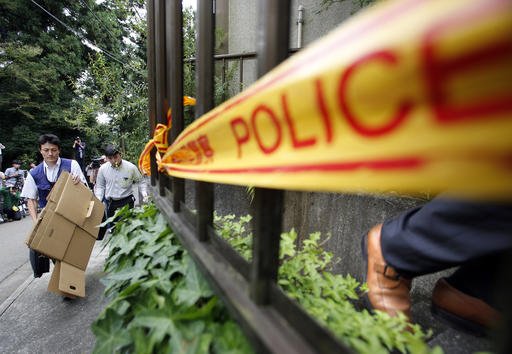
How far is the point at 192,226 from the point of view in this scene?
1.33 m

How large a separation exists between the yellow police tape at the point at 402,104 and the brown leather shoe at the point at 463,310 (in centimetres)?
126

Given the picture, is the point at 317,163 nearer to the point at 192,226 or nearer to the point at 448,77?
the point at 448,77

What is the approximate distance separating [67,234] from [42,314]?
0.90 m

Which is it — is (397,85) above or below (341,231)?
above

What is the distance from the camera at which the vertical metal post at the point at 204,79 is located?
108 centimetres

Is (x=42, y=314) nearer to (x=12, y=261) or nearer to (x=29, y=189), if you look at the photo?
(x=29, y=189)

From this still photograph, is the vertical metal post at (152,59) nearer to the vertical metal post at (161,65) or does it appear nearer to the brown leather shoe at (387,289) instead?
the vertical metal post at (161,65)

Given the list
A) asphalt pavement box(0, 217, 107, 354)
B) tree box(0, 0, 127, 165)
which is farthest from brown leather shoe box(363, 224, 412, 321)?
tree box(0, 0, 127, 165)

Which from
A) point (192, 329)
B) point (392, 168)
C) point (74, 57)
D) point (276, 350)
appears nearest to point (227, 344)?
point (192, 329)

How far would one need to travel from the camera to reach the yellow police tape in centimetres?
28

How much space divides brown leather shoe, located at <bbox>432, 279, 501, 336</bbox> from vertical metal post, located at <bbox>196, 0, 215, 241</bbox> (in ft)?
3.84

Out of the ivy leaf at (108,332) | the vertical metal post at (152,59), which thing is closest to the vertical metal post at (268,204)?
the ivy leaf at (108,332)

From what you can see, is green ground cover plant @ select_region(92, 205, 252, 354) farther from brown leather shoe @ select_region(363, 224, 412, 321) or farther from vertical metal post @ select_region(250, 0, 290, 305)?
brown leather shoe @ select_region(363, 224, 412, 321)

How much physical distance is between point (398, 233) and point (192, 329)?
3.10ft
